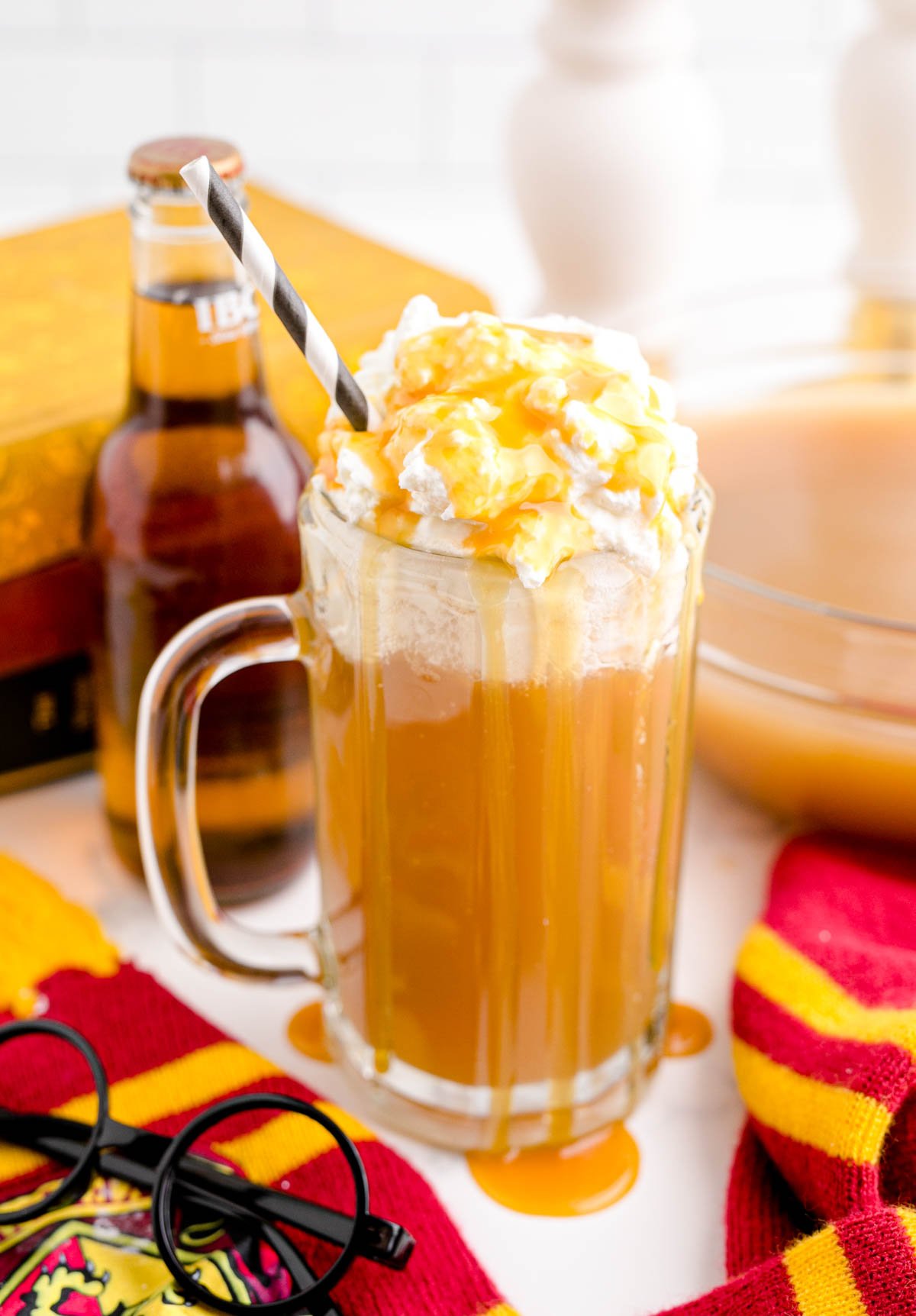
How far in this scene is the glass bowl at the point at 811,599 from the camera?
71 cm

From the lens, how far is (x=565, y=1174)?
23.9 inches

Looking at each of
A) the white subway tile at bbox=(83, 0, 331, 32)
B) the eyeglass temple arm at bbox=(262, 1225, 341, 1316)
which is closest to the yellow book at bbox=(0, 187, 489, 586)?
the eyeglass temple arm at bbox=(262, 1225, 341, 1316)

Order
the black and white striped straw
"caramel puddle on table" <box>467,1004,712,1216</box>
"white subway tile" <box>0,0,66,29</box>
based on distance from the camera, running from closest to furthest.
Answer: the black and white striped straw < "caramel puddle on table" <box>467,1004,712,1216</box> < "white subway tile" <box>0,0,66,29</box>

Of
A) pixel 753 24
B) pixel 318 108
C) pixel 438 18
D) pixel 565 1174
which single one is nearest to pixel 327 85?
pixel 318 108

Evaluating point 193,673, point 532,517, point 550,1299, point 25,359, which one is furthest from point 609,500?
point 25,359

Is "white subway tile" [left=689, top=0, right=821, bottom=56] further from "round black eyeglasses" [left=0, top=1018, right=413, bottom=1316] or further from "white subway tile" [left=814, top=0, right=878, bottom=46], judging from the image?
"round black eyeglasses" [left=0, top=1018, right=413, bottom=1316]

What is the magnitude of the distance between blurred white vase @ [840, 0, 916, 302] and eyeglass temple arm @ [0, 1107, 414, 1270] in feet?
2.42

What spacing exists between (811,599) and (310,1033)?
1.05 feet

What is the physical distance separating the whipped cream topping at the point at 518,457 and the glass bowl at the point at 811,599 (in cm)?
21

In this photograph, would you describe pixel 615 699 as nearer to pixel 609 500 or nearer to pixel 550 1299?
pixel 609 500

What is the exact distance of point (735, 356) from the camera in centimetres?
98

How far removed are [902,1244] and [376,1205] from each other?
188mm

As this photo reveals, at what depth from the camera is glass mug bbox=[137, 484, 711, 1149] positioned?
1.70ft

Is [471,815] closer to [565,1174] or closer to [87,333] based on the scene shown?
[565,1174]
